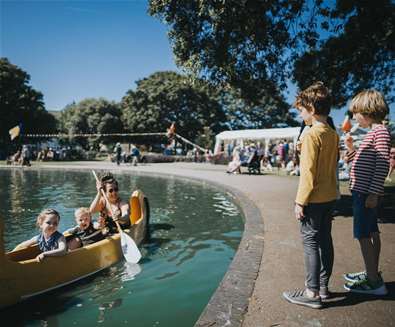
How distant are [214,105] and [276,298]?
4994cm

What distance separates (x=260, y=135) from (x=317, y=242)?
26104 mm

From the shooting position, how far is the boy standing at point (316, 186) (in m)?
2.78

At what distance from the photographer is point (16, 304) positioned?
359cm

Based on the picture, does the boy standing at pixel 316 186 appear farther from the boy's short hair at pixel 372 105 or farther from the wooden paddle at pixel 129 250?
the wooden paddle at pixel 129 250

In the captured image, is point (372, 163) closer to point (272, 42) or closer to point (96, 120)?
point (272, 42)

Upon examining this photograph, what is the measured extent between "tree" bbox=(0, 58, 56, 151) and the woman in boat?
126 ft

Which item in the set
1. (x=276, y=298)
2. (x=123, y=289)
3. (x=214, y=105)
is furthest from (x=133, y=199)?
(x=214, y=105)

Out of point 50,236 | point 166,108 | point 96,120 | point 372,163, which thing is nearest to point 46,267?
point 50,236

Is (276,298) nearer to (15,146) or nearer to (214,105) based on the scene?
(15,146)

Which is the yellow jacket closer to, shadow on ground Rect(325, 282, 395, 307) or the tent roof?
shadow on ground Rect(325, 282, 395, 307)

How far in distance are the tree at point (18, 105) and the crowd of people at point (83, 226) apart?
126 ft

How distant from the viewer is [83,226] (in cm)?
498

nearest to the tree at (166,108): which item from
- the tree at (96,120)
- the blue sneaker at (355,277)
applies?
the tree at (96,120)

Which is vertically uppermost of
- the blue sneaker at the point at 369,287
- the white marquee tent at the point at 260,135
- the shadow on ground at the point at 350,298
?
the white marquee tent at the point at 260,135
